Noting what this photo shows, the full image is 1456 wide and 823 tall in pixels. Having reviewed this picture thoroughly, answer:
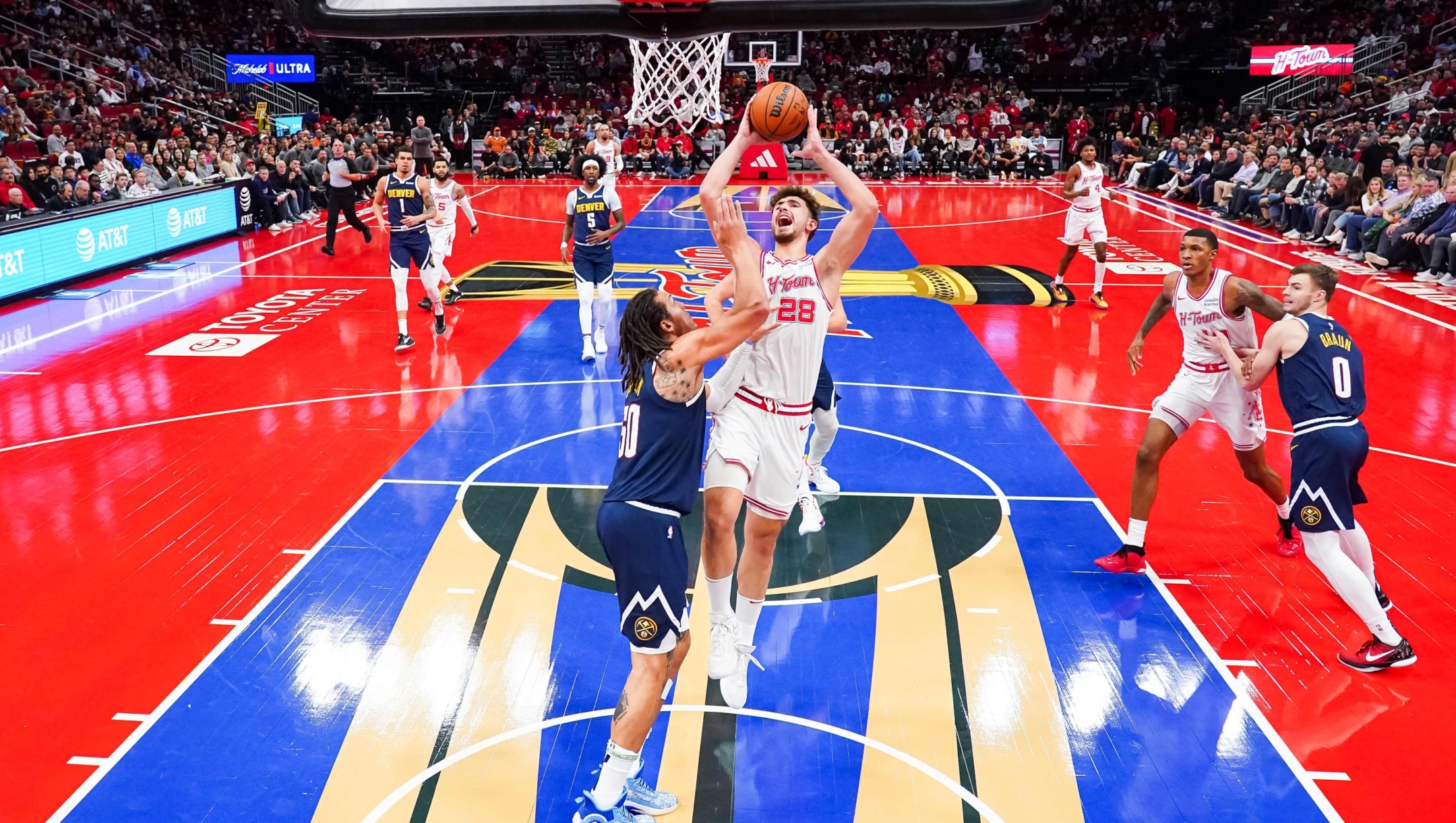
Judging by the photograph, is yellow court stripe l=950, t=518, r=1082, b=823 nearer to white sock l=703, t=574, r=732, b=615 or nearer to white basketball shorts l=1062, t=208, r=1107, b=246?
white sock l=703, t=574, r=732, b=615

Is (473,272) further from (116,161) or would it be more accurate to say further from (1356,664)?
(1356,664)

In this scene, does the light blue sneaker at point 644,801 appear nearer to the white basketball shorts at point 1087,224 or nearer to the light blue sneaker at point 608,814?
the light blue sneaker at point 608,814

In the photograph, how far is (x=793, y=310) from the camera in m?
5.21

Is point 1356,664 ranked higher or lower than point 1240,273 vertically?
lower

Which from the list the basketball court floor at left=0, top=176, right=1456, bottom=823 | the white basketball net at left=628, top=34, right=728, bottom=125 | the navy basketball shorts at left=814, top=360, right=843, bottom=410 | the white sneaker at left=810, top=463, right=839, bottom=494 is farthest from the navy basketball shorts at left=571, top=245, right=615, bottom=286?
the navy basketball shorts at left=814, top=360, right=843, bottom=410

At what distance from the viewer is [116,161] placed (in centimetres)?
1781

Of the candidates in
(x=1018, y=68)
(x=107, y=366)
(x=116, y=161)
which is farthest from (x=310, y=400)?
(x=1018, y=68)

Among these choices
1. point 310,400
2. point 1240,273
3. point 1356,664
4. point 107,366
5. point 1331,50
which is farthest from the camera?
point 1331,50

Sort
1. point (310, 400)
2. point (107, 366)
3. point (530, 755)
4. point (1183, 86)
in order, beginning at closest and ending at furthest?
point (530, 755)
point (310, 400)
point (107, 366)
point (1183, 86)

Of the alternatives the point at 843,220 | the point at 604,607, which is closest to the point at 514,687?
the point at 604,607

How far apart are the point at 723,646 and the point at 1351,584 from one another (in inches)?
121

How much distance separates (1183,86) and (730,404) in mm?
33887

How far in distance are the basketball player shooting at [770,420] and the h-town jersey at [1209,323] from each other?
7.61ft

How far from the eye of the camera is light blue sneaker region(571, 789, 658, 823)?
4113mm
